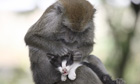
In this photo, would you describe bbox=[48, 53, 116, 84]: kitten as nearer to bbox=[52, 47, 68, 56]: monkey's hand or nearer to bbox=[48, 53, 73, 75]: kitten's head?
bbox=[48, 53, 73, 75]: kitten's head

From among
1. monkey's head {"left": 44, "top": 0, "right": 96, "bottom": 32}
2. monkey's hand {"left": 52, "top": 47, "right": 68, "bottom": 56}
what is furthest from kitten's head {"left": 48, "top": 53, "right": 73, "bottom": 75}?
monkey's head {"left": 44, "top": 0, "right": 96, "bottom": 32}

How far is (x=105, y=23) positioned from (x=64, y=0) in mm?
9513

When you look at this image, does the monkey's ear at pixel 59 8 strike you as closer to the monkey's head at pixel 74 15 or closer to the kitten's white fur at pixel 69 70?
the monkey's head at pixel 74 15

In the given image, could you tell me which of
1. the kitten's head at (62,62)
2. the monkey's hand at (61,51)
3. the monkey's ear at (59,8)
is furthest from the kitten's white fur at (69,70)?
the monkey's ear at (59,8)

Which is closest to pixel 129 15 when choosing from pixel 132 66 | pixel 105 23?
pixel 105 23

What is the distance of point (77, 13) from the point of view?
6.27 meters

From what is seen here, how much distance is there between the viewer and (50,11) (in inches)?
267

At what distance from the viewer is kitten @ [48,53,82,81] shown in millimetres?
6293

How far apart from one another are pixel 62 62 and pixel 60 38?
22.5 inches

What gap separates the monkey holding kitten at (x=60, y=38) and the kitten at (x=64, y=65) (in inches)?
4.7

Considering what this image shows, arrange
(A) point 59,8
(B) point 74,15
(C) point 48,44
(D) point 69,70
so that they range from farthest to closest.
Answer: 1. (C) point 48,44
2. (A) point 59,8
3. (D) point 69,70
4. (B) point 74,15

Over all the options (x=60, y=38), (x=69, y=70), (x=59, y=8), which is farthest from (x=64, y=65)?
(x=59, y=8)

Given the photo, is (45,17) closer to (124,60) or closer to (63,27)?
(63,27)

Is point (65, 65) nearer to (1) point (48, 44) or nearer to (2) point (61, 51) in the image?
(2) point (61, 51)
